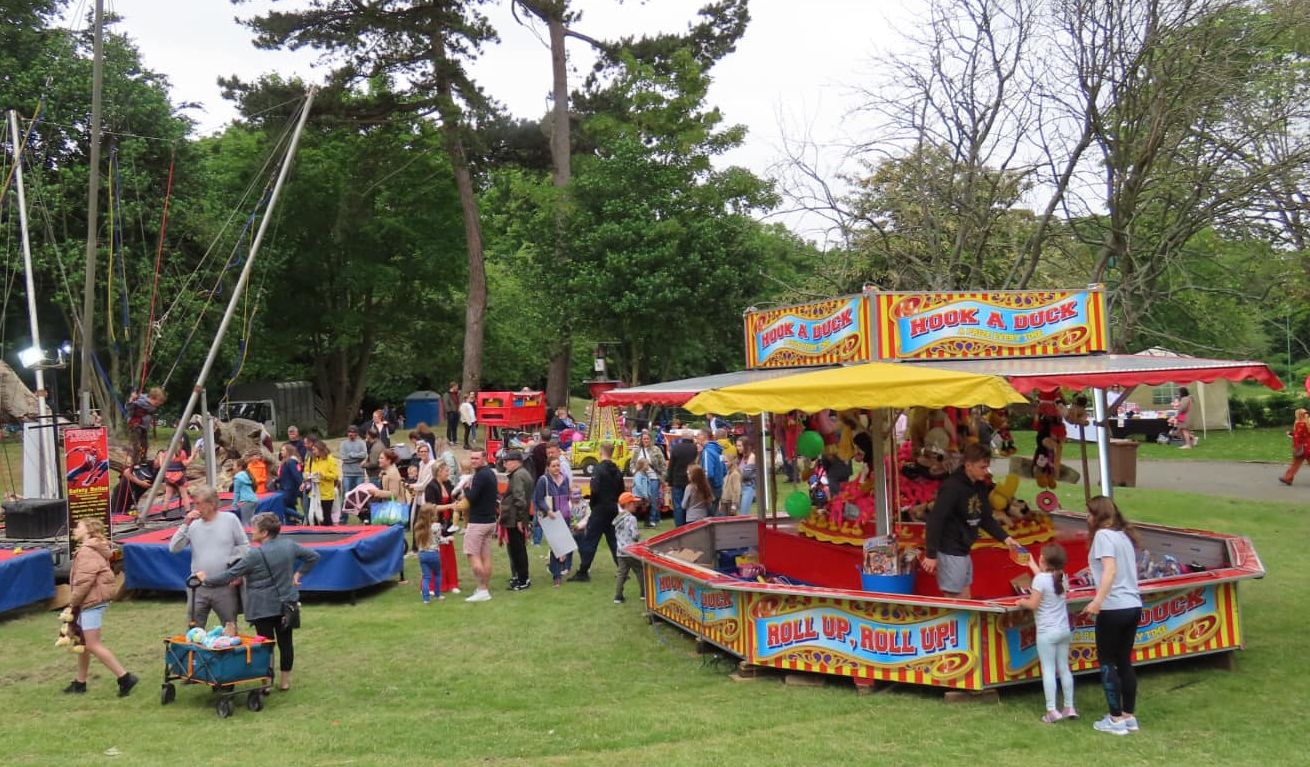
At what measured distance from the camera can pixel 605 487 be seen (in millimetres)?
12477

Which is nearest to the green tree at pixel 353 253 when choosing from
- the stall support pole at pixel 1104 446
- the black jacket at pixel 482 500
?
the black jacket at pixel 482 500

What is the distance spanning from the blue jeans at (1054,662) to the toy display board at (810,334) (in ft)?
11.1

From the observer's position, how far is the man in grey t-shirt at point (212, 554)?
8.14 meters

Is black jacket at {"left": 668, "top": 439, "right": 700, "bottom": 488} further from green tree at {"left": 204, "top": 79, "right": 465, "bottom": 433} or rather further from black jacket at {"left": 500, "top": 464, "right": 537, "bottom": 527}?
green tree at {"left": 204, "top": 79, "right": 465, "bottom": 433}

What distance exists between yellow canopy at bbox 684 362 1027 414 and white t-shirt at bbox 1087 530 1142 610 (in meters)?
1.11

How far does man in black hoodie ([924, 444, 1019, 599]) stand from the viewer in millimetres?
8141

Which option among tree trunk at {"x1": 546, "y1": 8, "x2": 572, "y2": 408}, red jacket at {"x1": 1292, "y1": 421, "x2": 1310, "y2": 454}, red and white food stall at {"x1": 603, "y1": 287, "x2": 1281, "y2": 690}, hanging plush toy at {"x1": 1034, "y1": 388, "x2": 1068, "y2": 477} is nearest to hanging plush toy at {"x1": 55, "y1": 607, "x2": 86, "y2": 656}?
red and white food stall at {"x1": 603, "y1": 287, "x2": 1281, "y2": 690}

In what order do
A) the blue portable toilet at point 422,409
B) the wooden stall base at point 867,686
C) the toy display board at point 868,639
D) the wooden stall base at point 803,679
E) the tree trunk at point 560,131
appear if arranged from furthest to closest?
the blue portable toilet at point 422,409, the tree trunk at point 560,131, the wooden stall base at point 803,679, the wooden stall base at point 867,686, the toy display board at point 868,639

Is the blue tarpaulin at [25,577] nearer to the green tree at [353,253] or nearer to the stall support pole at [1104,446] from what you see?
the stall support pole at [1104,446]

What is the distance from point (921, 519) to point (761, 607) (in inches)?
91.7

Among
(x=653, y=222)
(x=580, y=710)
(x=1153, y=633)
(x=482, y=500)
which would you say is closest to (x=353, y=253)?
(x=653, y=222)

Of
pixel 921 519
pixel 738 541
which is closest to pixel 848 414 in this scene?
pixel 921 519

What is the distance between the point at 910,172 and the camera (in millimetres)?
20594

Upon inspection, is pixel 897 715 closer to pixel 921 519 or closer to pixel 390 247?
pixel 921 519
